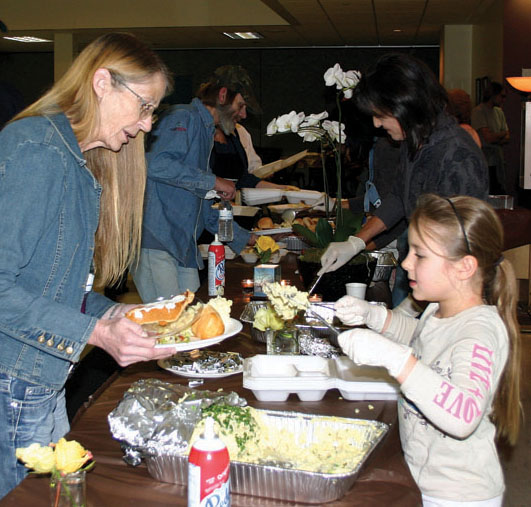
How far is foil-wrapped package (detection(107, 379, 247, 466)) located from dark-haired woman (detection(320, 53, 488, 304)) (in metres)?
1.22

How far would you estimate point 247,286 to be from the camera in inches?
108

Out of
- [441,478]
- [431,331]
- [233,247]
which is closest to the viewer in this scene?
[441,478]

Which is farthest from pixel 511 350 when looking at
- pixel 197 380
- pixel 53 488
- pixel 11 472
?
pixel 11 472

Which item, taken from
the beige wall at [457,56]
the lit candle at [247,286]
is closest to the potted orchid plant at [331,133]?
the lit candle at [247,286]

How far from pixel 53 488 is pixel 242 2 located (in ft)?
34.4

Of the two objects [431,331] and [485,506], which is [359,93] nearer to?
[431,331]

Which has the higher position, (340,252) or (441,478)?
(340,252)

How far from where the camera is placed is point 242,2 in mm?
10562

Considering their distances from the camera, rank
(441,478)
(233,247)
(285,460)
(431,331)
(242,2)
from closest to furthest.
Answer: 1. (285,460)
2. (441,478)
3. (431,331)
4. (233,247)
5. (242,2)

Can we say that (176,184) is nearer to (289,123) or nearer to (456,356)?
(289,123)

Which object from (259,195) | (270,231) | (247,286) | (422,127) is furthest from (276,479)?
(259,195)

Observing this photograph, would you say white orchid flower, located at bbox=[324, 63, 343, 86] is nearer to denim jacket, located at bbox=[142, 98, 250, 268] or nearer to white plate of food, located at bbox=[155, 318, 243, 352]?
denim jacket, located at bbox=[142, 98, 250, 268]

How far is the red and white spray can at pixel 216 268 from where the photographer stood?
2.44m

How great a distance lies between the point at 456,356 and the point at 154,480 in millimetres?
561
